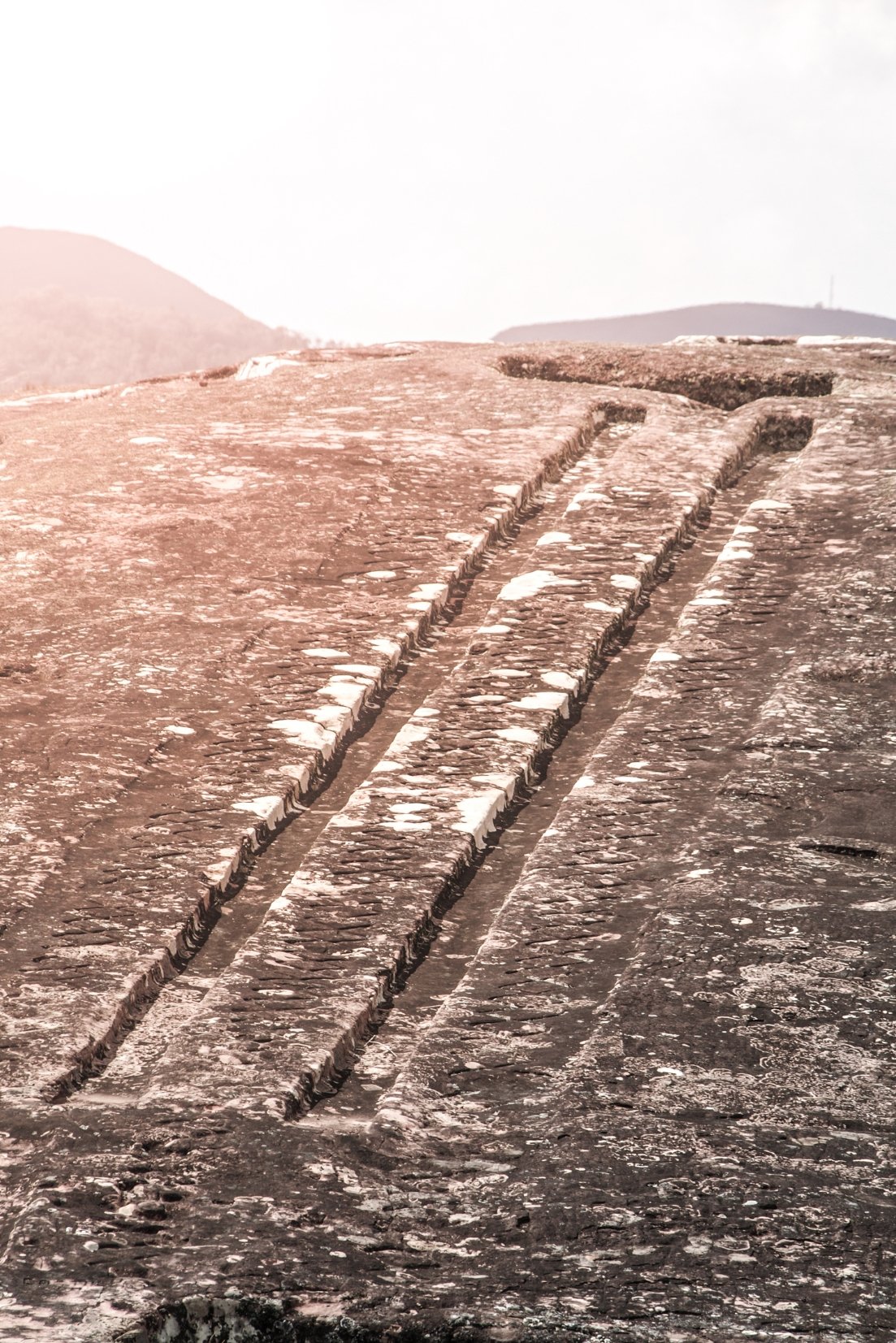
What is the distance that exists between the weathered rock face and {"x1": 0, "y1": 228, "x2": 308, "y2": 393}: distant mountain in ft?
43.5

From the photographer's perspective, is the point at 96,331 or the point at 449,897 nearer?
the point at 449,897

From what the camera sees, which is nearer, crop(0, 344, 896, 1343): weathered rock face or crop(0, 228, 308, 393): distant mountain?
crop(0, 344, 896, 1343): weathered rock face

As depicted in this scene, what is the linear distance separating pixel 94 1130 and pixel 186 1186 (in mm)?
219

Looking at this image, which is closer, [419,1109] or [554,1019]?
[419,1109]

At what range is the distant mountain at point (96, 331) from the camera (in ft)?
72.4

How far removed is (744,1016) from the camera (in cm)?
212

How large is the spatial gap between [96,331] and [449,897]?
81.6 ft

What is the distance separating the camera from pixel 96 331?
25.5 meters

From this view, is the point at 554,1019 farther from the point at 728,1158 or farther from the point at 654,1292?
the point at 654,1292

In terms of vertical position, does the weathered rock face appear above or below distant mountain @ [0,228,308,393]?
below

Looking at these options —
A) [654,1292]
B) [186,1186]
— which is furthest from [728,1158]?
[186,1186]

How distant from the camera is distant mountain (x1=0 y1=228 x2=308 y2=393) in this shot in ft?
72.4

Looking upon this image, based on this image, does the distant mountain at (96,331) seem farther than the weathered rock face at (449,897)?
Yes

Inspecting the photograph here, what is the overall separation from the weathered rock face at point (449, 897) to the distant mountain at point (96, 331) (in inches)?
522
